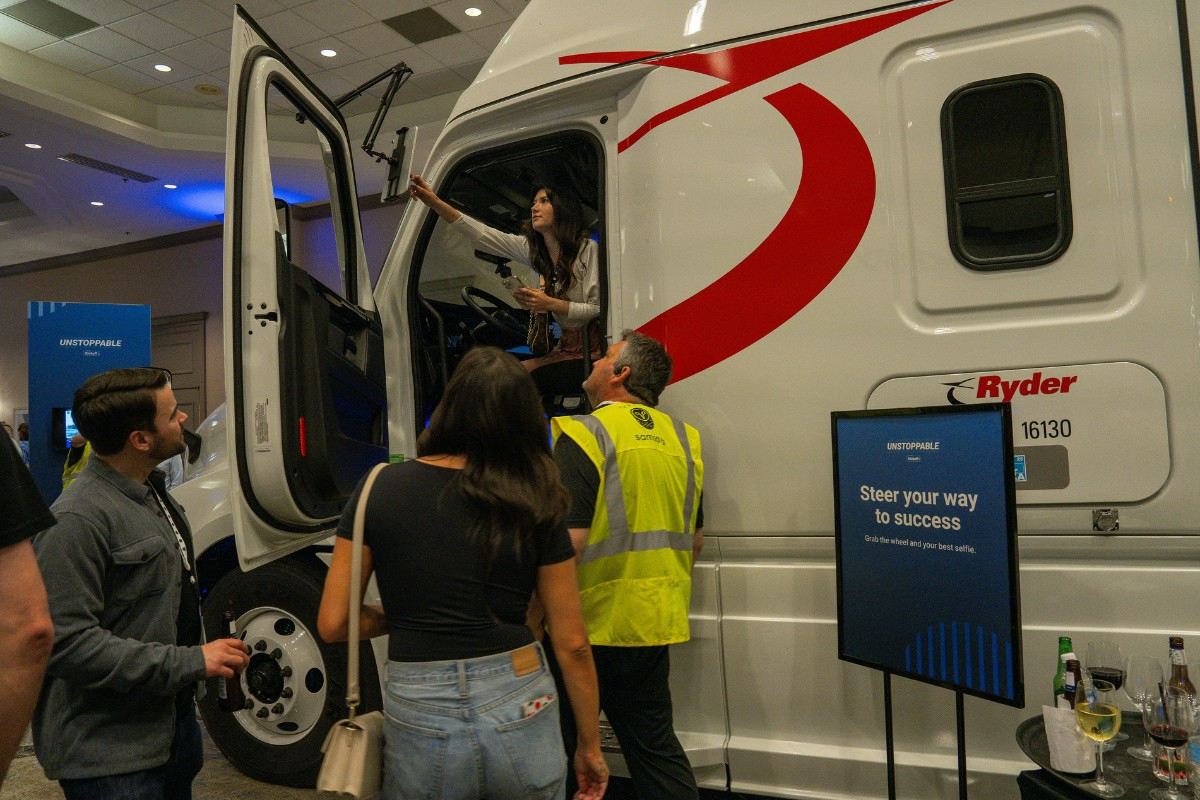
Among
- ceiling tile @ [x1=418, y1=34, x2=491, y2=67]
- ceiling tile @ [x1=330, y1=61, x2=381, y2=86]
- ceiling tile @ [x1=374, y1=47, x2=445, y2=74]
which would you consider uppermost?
ceiling tile @ [x1=330, y1=61, x2=381, y2=86]

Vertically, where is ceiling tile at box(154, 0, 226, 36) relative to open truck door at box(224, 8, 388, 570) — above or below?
above

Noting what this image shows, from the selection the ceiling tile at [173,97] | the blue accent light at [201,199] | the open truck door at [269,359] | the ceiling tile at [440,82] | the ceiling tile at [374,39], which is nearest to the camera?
the open truck door at [269,359]

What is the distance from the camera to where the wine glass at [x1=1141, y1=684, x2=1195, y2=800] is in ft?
5.83

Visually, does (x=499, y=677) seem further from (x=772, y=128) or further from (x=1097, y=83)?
(x=1097, y=83)

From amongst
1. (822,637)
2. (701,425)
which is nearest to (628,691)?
(822,637)

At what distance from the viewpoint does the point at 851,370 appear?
241 centimetres

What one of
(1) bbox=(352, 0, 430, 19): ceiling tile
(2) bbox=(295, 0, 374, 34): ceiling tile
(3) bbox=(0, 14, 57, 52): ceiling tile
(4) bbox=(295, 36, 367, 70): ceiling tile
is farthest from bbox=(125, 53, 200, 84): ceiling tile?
(1) bbox=(352, 0, 430, 19): ceiling tile

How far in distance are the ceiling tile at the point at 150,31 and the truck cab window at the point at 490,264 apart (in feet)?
20.7

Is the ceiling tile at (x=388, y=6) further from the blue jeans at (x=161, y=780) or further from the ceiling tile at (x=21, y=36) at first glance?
the blue jeans at (x=161, y=780)

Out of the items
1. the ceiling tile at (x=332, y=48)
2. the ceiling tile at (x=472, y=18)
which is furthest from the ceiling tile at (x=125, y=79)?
the ceiling tile at (x=472, y=18)

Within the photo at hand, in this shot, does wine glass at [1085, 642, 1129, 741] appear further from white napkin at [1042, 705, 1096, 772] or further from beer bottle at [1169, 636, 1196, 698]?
white napkin at [1042, 705, 1096, 772]

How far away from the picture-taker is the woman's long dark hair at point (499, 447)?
160 centimetres

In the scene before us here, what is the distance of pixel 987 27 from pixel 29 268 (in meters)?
17.5

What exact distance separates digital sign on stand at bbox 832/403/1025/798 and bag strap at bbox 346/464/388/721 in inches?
50.8
